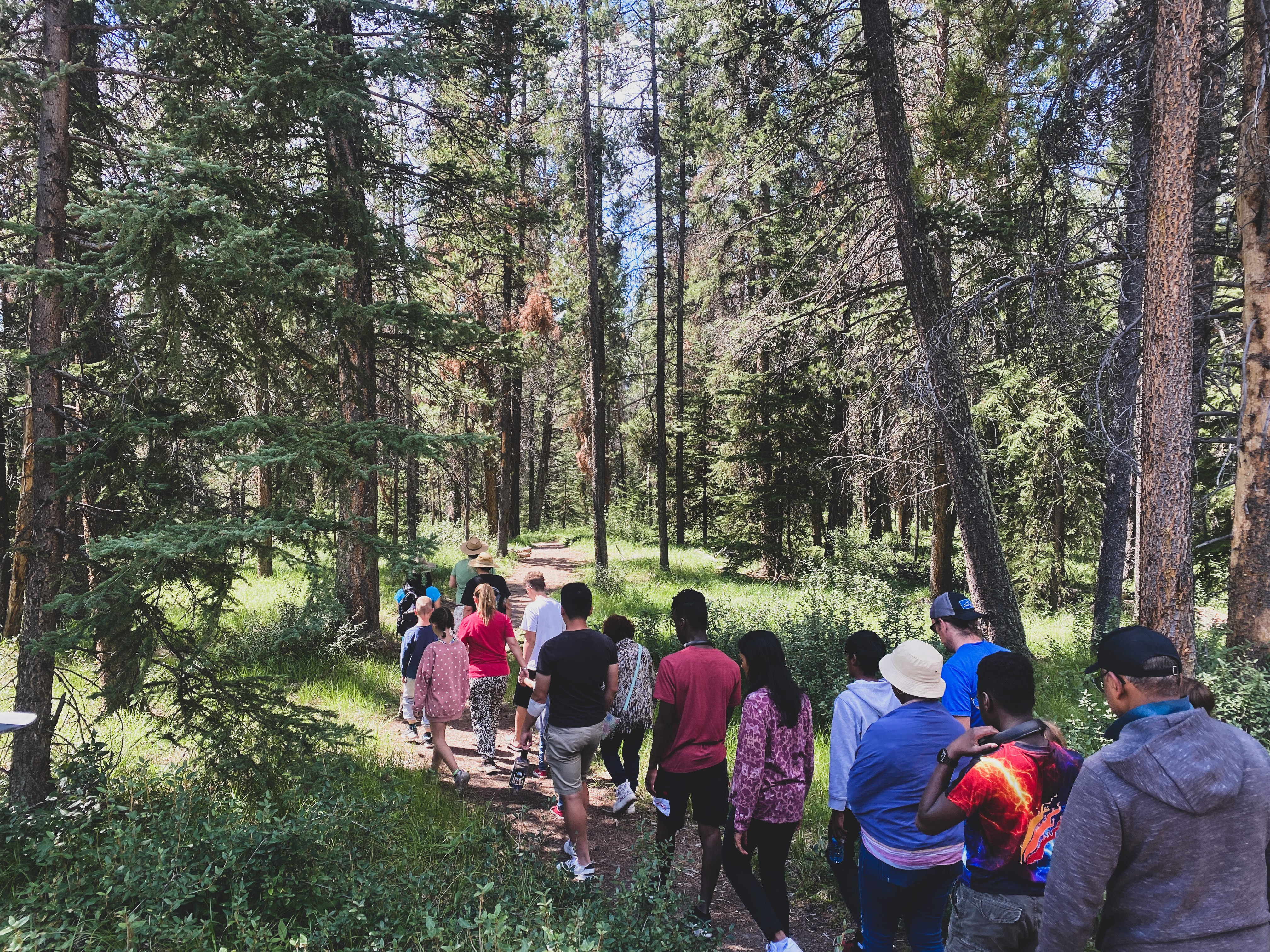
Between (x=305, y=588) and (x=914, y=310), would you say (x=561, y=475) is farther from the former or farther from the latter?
(x=914, y=310)

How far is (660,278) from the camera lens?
1988 centimetres

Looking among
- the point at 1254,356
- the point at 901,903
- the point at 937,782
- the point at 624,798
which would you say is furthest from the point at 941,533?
the point at 937,782

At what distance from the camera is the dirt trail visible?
15.5ft

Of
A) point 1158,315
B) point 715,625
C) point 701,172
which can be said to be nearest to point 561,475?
point 701,172

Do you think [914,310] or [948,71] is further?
[914,310]

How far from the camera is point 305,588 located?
13.5 metres

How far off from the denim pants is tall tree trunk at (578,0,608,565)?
10.7 meters

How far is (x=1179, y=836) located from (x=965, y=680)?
7.45 ft

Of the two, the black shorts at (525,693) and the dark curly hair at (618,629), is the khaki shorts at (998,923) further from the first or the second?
the black shorts at (525,693)

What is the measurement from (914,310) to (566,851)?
7447mm

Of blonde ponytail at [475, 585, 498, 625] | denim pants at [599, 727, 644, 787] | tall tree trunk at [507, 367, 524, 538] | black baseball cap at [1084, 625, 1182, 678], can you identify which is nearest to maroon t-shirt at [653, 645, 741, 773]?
denim pants at [599, 727, 644, 787]

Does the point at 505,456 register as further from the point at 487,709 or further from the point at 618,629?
the point at 618,629

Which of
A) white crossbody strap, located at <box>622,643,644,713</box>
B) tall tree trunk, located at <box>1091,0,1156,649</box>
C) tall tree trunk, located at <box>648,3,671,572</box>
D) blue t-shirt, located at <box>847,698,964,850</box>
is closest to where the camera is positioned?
blue t-shirt, located at <box>847,698,964,850</box>

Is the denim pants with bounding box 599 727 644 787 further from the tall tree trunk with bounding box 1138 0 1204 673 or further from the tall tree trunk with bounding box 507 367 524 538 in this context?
the tall tree trunk with bounding box 507 367 524 538
